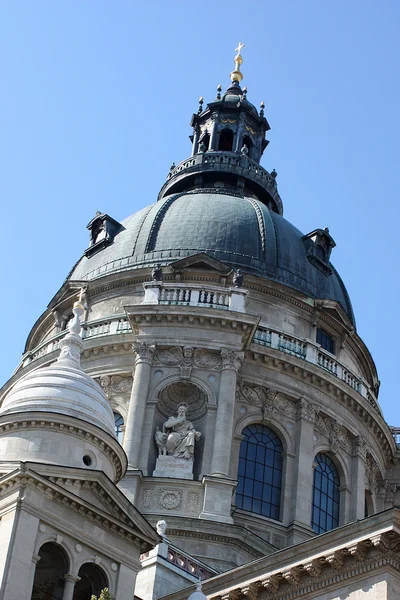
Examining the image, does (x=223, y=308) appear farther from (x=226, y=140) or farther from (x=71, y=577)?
(x=71, y=577)

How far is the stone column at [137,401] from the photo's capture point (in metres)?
39.2

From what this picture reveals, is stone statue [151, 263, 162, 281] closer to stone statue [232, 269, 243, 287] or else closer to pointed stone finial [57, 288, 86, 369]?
stone statue [232, 269, 243, 287]

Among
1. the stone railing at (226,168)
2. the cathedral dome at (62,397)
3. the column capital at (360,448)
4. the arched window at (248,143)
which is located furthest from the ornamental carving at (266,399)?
the arched window at (248,143)

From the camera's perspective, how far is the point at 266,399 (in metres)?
42.0

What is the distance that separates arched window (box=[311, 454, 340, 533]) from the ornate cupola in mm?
13277

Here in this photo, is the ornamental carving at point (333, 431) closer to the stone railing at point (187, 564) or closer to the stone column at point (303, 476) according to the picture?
the stone column at point (303, 476)

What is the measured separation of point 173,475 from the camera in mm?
38844

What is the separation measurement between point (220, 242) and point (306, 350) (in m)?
5.54

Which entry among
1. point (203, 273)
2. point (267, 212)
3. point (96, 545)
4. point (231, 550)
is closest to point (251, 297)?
point (203, 273)

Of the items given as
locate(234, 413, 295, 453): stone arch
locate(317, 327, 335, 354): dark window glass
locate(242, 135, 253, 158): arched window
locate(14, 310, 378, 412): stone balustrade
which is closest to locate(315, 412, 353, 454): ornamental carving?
locate(234, 413, 295, 453): stone arch

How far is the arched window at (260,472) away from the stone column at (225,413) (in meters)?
1.49

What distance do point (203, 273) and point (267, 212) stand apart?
550 centimetres

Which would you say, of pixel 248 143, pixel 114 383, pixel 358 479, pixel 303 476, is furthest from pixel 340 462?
pixel 248 143

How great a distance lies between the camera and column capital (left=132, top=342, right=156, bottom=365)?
4147 centimetres
